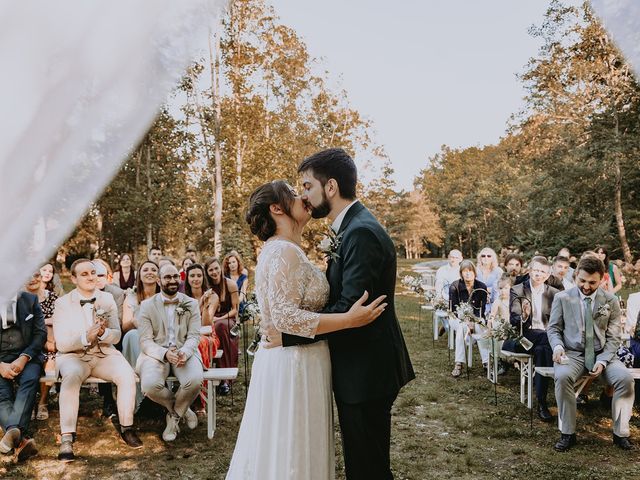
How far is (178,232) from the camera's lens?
28688mm

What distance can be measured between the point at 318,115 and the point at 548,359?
67.4 feet

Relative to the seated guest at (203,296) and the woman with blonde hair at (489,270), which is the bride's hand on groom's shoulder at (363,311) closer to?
the seated guest at (203,296)

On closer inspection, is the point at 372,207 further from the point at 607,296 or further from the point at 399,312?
the point at 607,296

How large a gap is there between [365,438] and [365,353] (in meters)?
0.40

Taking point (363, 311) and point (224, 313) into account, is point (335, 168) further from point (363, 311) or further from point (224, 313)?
point (224, 313)

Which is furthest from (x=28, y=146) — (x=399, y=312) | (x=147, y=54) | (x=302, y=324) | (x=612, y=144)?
(x=612, y=144)

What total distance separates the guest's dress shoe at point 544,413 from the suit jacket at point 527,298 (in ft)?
3.06

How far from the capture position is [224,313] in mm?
7258

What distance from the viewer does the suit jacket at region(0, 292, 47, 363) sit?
534 centimetres

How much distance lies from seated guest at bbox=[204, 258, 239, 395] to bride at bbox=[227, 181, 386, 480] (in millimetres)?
4233

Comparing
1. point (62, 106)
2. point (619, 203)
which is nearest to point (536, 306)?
point (62, 106)

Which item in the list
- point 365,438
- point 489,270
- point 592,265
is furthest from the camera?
point 489,270

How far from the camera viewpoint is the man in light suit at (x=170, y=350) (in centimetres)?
533

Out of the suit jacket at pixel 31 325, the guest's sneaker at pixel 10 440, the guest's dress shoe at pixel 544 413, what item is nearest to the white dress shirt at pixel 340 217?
the guest's sneaker at pixel 10 440
